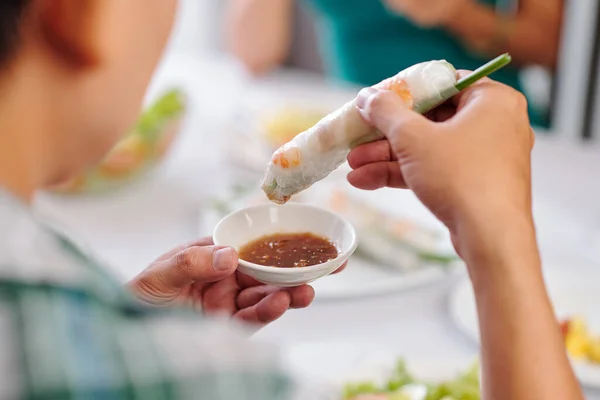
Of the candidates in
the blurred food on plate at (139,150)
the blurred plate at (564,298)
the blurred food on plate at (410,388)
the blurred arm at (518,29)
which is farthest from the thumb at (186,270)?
the blurred arm at (518,29)

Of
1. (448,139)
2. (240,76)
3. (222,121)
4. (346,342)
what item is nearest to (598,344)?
(346,342)

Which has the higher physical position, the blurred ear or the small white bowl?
the blurred ear

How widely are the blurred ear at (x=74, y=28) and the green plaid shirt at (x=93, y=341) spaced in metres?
0.13

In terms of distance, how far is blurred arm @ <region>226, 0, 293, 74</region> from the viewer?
2.22 meters

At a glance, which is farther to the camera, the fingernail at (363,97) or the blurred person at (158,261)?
the fingernail at (363,97)

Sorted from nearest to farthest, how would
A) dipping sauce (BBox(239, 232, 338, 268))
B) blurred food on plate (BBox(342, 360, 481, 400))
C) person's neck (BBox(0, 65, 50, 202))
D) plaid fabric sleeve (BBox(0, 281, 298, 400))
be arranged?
plaid fabric sleeve (BBox(0, 281, 298, 400)) → person's neck (BBox(0, 65, 50, 202)) → dipping sauce (BBox(239, 232, 338, 268)) → blurred food on plate (BBox(342, 360, 481, 400))

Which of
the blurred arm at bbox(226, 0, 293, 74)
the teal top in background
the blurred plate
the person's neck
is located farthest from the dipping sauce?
the blurred arm at bbox(226, 0, 293, 74)

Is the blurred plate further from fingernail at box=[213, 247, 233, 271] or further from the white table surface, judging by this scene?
fingernail at box=[213, 247, 233, 271]

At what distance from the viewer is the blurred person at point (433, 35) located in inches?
79.1

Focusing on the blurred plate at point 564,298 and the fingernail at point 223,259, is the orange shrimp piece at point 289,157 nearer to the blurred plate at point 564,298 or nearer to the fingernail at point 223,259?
the fingernail at point 223,259

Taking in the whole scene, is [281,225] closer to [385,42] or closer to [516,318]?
[516,318]

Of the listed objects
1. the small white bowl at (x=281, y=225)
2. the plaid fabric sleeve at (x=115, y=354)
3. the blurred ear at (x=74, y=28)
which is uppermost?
the blurred ear at (x=74, y=28)

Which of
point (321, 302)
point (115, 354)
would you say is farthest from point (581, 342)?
point (115, 354)

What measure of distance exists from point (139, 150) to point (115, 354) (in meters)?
1.14
